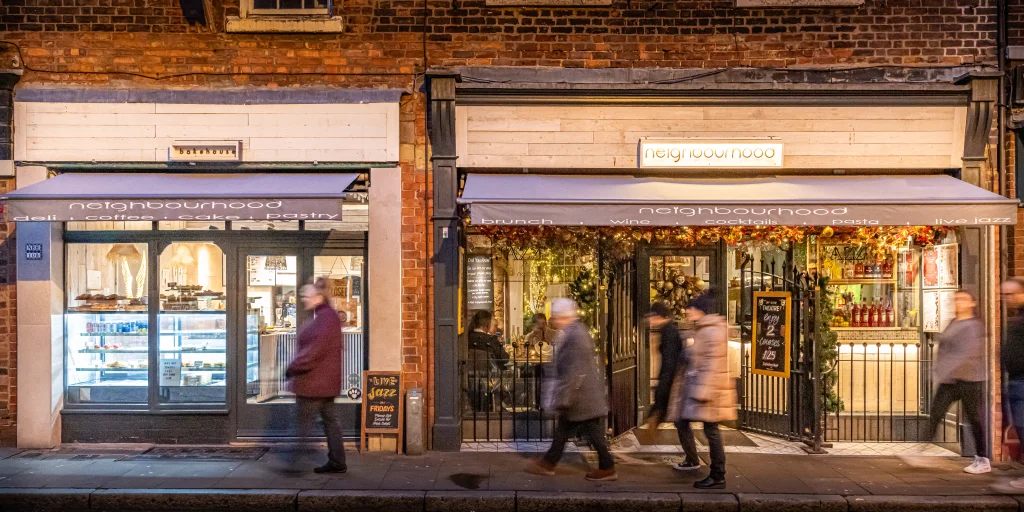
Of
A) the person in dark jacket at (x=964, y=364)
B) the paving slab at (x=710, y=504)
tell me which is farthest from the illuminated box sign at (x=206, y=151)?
the person in dark jacket at (x=964, y=364)

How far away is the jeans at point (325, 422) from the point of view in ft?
23.4

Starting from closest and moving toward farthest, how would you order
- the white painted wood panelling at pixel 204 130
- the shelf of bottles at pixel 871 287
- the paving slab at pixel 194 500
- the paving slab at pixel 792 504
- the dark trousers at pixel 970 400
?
the paving slab at pixel 792 504 → the paving slab at pixel 194 500 → the dark trousers at pixel 970 400 → the white painted wood panelling at pixel 204 130 → the shelf of bottles at pixel 871 287

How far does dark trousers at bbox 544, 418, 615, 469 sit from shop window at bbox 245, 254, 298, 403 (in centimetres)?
374

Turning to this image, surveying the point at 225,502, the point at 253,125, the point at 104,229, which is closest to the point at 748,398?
the point at 225,502

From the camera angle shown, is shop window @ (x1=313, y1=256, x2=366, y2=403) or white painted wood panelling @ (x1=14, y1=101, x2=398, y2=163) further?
shop window @ (x1=313, y1=256, x2=366, y2=403)

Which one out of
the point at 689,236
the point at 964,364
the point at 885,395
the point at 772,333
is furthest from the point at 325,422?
the point at 885,395

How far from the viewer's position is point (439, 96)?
852 cm

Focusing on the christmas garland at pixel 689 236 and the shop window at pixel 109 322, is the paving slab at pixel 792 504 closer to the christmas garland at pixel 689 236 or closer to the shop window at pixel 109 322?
the christmas garland at pixel 689 236

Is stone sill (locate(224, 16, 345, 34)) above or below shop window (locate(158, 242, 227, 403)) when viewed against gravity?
above

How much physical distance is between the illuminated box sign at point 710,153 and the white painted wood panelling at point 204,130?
3107 millimetres

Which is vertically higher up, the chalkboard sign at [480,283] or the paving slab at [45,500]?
the chalkboard sign at [480,283]

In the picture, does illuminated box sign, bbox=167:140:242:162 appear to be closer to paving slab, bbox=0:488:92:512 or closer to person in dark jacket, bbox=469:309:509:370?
person in dark jacket, bbox=469:309:509:370

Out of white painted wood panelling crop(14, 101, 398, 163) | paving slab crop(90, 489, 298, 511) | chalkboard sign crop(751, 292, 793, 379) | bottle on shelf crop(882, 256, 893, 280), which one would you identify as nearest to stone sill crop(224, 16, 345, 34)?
white painted wood panelling crop(14, 101, 398, 163)

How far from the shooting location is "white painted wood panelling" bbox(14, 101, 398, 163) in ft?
28.3
